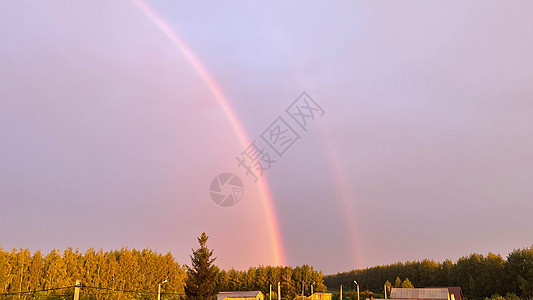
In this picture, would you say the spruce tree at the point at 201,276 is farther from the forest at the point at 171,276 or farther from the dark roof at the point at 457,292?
the dark roof at the point at 457,292

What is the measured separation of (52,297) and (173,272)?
3136 centimetres

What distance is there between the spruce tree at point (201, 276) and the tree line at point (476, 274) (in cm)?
5399

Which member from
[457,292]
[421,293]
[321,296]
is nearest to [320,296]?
[321,296]

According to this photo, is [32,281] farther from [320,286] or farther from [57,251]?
[320,286]

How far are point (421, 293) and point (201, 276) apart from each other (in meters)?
54.3

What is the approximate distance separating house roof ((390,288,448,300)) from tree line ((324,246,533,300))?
8453 mm

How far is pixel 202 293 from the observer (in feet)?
137

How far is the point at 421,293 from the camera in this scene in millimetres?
80562

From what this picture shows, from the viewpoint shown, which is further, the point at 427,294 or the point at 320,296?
the point at 320,296

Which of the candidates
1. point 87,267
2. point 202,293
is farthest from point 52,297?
point 202,293

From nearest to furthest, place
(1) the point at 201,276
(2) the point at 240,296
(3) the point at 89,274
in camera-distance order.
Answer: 1. (1) the point at 201,276
2. (3) the point at 89,274
3. (2) the point at 240,296

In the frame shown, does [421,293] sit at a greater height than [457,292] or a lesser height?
lesser

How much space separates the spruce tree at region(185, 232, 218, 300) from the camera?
41.8 m

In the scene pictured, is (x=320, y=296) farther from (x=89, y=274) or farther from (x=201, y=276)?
(x=201, y=276)
